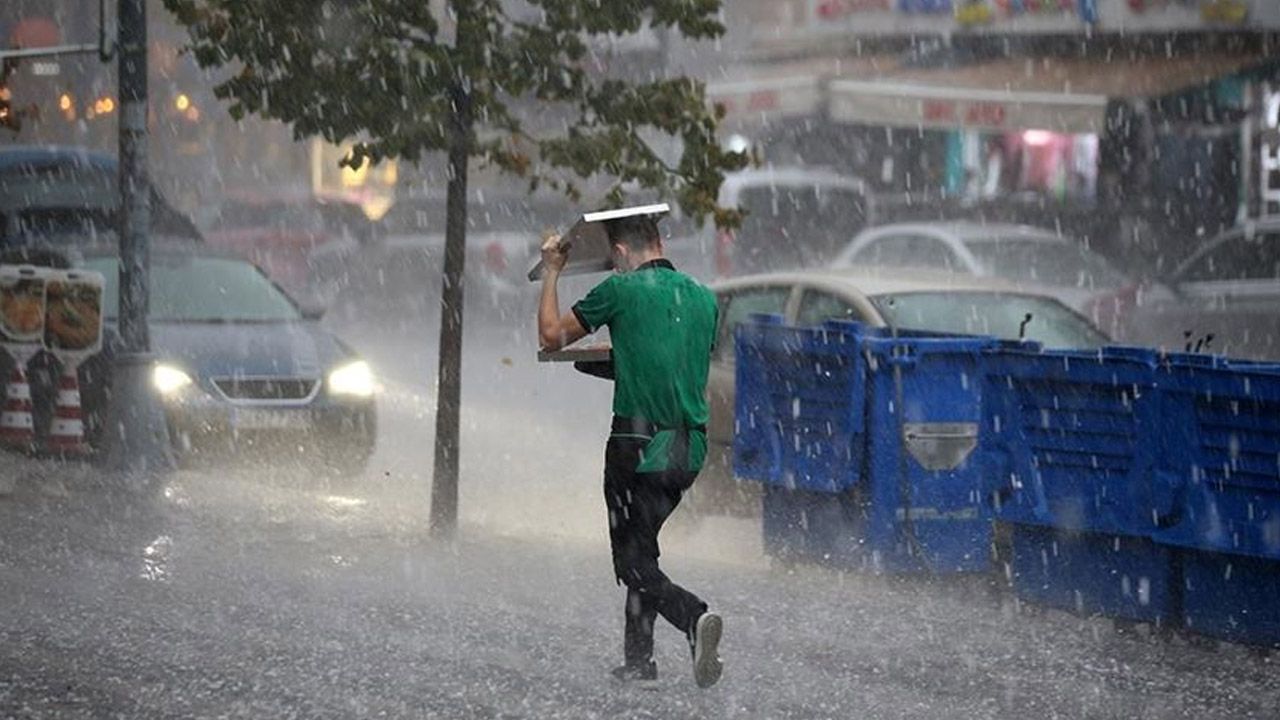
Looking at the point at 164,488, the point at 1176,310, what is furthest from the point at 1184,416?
the point at 1176,310

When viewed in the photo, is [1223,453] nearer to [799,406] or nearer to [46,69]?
[799,406]

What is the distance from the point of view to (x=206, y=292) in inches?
634

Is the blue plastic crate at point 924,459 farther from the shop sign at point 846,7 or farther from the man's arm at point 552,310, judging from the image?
the shop sign at point 846,7

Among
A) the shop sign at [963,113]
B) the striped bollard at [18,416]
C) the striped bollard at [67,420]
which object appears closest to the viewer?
the striped bollard at [67,420]

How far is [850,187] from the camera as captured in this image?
32.4 metres

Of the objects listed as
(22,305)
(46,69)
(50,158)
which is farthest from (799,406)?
(46,69)

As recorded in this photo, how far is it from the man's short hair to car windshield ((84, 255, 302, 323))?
7.50 meters

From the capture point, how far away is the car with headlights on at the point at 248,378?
1463 centimetres

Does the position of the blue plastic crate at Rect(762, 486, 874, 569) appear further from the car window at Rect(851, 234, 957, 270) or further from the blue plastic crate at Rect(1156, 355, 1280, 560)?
the car window at Rect(851, 234, 957, 270)

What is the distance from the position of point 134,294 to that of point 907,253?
Answer: 33.6ft

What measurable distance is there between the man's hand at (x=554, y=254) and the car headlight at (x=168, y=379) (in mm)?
6690

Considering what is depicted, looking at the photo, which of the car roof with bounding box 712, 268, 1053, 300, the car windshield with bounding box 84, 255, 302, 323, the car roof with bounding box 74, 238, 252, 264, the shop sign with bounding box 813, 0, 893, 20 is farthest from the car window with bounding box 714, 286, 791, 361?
the shop sign with bounding box 813, 0, 893, 20

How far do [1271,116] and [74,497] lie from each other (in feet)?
67.0

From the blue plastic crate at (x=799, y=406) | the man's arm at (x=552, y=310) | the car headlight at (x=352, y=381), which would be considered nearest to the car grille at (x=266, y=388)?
the car headlight at (x=352, y=381)
